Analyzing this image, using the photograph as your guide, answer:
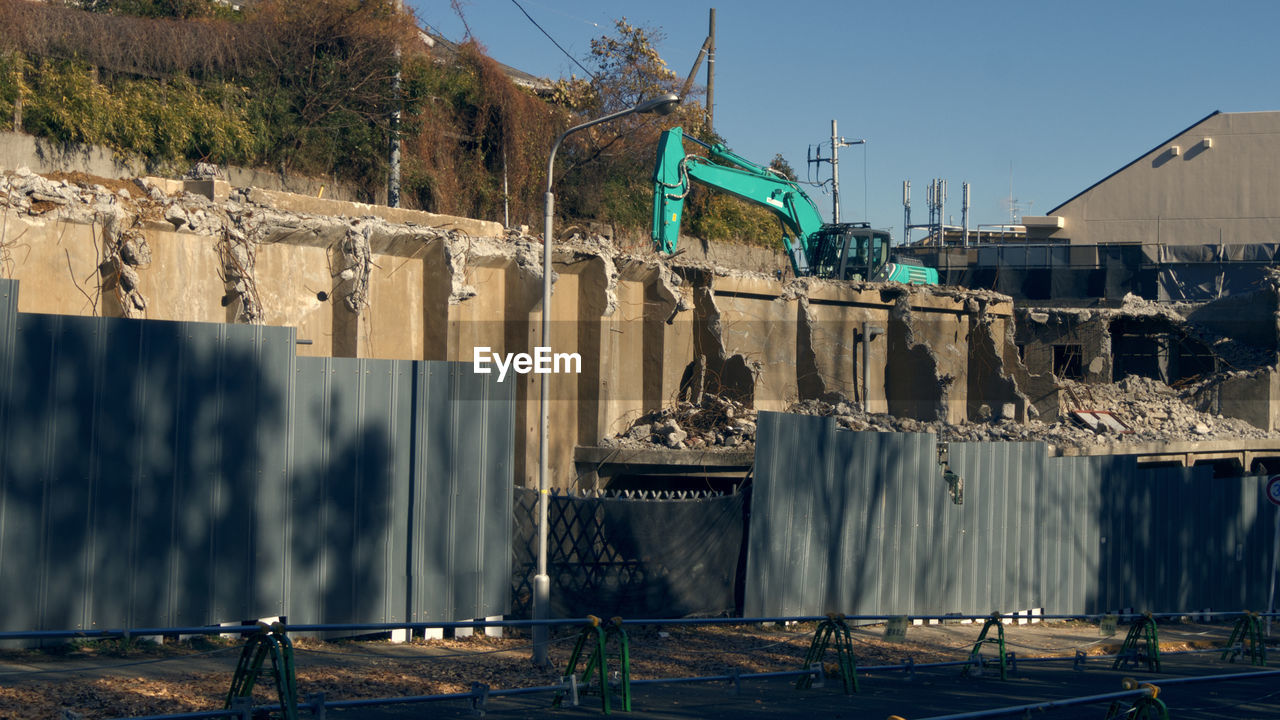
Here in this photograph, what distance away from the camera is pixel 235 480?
9.52 meters

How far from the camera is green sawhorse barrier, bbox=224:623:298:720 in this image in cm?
677

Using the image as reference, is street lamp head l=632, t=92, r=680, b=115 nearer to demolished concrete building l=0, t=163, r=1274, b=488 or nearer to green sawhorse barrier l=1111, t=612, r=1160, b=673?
demolished concrete building l=0, t=163, r=1274, b=488

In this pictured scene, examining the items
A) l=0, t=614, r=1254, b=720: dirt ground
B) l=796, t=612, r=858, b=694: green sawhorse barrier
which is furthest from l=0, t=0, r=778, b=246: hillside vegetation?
l=796, t=612, r=858, b=694: green sawhorse barrier

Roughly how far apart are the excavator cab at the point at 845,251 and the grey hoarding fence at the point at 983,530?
989 centimetres

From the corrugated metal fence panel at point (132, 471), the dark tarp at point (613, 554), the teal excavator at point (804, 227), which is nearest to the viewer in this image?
the corrugated metal fence panel at point (132, 471)

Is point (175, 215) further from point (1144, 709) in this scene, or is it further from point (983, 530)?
point (983, 530)

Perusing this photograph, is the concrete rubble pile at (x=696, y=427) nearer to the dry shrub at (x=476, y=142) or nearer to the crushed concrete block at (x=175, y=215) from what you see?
the dry shrub at (x=476, y=142)

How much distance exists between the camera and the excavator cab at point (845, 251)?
26.1 m

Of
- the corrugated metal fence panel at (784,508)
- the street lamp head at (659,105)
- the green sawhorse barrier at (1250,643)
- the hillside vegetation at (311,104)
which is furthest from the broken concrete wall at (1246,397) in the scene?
the street lamp head at (659,105)

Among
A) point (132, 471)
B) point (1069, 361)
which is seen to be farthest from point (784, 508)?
point (1069, 361)

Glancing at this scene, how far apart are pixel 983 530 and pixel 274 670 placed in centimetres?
1113

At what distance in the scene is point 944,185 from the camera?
6181 cm

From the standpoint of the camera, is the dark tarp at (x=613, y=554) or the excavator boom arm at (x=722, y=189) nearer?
the dark tarp at (x=613, y=554)

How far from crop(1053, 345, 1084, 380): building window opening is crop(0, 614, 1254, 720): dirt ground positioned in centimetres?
1630
